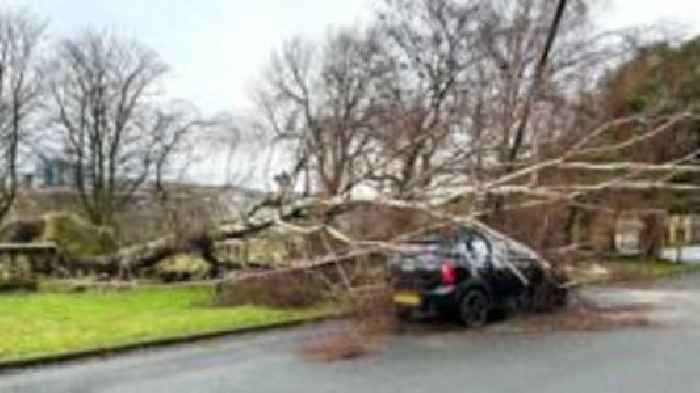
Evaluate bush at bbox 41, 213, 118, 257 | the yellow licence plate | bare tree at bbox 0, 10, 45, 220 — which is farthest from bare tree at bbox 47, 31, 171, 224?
the yellow licence plate

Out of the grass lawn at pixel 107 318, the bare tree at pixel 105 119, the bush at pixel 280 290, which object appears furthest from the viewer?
the bare tree at pixel 105 119

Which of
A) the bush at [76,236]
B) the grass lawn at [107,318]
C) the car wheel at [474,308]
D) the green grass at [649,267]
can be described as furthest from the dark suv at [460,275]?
the bush at [76,236]

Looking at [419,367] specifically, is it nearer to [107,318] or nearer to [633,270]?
[107,318]

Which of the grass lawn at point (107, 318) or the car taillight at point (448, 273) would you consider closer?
the grass lawn at point (107, 318)

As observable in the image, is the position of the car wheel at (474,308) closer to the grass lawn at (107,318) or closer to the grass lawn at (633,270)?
the grass lawn at (107,318)

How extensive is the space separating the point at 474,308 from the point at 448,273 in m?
0.66

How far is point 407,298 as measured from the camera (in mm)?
14453

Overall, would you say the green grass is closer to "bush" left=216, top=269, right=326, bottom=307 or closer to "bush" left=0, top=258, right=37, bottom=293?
"bush" left=216, top=269, right=326, bottom=307

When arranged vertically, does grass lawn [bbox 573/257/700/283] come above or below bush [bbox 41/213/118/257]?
below

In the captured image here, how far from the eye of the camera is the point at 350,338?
12.9 meters

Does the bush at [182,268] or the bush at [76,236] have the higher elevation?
the bush at [76,236]

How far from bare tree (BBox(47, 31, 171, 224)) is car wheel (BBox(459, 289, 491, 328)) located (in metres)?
27.1

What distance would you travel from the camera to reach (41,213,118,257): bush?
21.9 m

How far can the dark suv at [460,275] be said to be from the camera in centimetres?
1443
